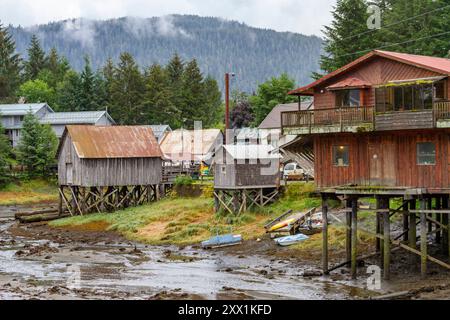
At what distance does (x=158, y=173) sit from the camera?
6462 centimetres

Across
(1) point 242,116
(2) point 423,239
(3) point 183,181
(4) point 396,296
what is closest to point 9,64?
(1) point 242,116

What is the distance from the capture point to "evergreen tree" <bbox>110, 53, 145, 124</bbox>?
114 metres

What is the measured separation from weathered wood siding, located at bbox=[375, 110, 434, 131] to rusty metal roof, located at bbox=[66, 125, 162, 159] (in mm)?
32430

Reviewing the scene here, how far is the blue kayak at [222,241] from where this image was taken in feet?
146

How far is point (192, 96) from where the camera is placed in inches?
4552

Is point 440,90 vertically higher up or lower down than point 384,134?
higher up

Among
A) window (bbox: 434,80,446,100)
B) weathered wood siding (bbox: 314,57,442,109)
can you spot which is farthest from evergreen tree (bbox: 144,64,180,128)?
window (bbox: 434,80,446,100)

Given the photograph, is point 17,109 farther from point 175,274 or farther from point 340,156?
point 340,156

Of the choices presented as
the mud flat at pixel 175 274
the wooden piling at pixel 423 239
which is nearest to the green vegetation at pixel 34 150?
the mud flat at pixel 175 274

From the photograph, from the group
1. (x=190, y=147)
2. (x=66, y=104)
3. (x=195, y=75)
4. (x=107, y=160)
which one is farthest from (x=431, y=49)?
(x=66, y=104)

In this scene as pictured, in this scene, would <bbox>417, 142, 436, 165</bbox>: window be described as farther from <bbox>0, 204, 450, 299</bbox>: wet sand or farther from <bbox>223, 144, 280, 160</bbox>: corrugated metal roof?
<bbox>223, 144, 280, 160</bbox>: corrugated metal roof

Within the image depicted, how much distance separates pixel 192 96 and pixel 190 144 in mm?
23537

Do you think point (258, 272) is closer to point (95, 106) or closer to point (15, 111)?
point (15, 111)
